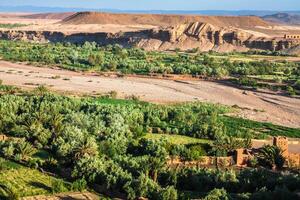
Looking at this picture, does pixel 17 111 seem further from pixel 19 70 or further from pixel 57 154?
pixel 19 70

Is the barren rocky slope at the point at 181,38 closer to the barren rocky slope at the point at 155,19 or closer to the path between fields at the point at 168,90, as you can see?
the barren rocky slope at the point at 155,19

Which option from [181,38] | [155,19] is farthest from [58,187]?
[155,19]

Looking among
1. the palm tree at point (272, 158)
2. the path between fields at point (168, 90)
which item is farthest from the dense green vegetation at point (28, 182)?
the path between fields at point (168, 90)

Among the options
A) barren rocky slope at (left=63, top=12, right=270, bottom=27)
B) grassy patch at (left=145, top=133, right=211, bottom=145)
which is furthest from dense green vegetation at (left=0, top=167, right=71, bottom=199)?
barren rocky slope at (left=63, top=12, right=270, bottom=27)

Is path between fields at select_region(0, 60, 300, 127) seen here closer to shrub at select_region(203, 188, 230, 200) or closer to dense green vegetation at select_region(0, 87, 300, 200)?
dense green vegetation at select_region(0, 87, 300, 200)

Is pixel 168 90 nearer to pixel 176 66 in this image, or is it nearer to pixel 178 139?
pixel 176 66
